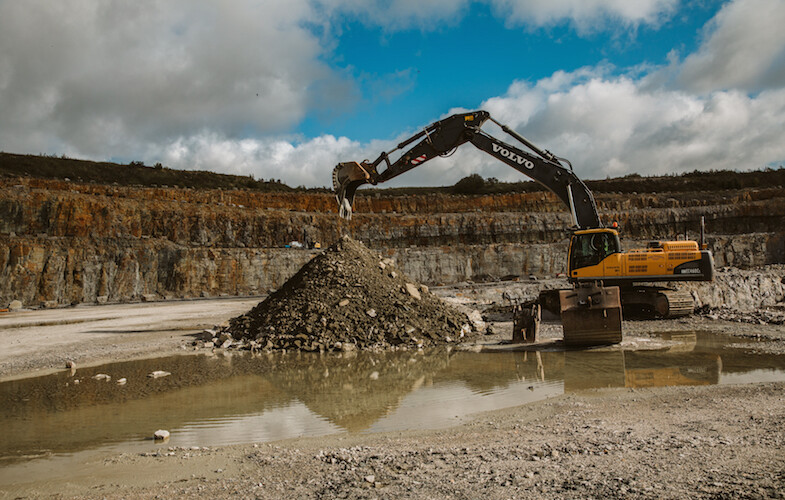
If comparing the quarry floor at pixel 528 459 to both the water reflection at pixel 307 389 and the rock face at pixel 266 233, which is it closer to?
the water reflection at pixel 307 389

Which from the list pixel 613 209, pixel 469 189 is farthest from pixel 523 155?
pixel 469 189

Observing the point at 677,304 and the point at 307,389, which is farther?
the point at 677,304

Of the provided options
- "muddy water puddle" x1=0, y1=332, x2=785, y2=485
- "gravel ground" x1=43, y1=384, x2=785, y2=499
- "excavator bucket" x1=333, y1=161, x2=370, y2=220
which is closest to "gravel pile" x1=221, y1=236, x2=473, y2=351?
"muddy water puddle" x1=0, y1=332, x2=785, y2=485

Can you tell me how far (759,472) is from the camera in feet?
11.5

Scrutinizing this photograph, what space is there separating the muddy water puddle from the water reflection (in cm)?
2

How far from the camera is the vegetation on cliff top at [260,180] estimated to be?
137 feet

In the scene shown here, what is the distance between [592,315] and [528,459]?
6786 millimetres

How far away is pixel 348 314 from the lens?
1196 cm

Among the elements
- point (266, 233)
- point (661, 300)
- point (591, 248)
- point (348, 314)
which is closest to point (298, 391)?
point (348, 314)

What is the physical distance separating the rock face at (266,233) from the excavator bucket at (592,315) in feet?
82.6

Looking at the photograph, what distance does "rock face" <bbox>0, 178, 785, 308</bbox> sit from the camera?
28.8m

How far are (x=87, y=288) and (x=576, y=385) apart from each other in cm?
2841

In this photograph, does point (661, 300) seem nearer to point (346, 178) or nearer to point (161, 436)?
point (346, 178)

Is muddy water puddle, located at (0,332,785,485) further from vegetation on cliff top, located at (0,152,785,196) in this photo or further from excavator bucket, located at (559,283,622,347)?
vegetation on cliff top, located at (0,152,785,196)
